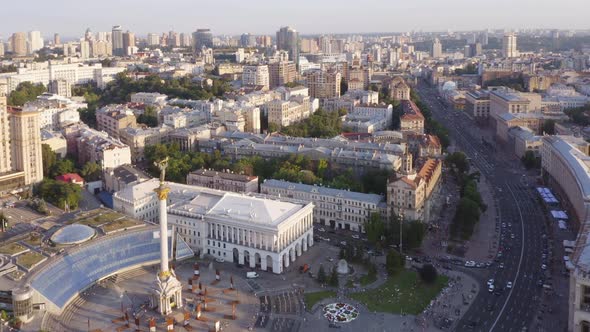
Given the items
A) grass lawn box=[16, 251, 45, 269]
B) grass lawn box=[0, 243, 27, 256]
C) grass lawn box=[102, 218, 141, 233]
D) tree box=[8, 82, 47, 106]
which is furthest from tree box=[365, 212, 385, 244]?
tree box=[8, 82, 47, 106]

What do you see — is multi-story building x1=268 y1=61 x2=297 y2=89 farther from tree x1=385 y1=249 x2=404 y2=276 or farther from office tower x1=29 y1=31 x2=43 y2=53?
office tower x1=29 y1=31 x2=43 y2=53

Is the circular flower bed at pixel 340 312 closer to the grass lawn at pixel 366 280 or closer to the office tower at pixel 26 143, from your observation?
the grass lawn at pixel 366 280

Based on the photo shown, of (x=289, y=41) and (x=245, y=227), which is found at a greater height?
(x=289, y=41)

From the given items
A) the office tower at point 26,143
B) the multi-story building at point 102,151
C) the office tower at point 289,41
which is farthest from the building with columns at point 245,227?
the office tower at point 289,41

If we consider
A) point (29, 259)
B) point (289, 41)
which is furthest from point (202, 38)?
point (29, 259)

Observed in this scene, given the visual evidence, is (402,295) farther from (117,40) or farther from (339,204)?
(117,40)
